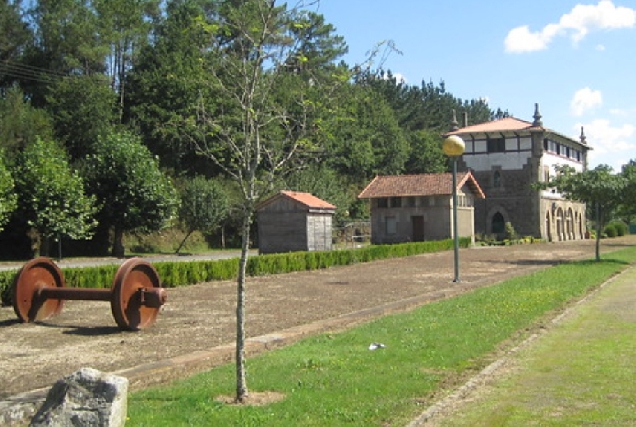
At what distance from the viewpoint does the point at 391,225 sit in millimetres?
49500

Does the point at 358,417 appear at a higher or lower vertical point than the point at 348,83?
lower

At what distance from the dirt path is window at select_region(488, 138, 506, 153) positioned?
34585 millimetres

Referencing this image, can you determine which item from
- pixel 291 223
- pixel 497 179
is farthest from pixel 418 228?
pixel 291 223

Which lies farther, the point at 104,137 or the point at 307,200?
the point at 104,137

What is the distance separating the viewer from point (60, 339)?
10703mm

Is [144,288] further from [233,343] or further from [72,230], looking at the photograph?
[72,230]

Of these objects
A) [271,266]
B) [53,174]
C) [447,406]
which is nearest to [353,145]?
[53,174]

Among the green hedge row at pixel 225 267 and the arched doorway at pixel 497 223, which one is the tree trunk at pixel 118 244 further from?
the arched doorway at pixel 497 223

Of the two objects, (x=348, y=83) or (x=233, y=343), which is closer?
(x=348, y=83)

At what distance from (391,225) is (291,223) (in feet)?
52.1

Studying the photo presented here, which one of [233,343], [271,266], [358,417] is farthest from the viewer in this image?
[271,266]

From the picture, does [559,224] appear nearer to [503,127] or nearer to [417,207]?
[503,127]

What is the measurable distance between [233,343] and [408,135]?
76742 mm

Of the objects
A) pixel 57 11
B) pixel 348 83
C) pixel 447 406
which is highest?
pixel 57 11
